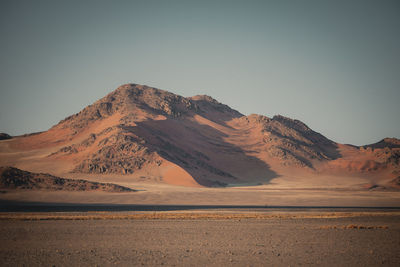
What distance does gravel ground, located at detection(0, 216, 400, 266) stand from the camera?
13.3m

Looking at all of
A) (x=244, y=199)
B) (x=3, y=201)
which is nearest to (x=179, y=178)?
(x=244, y=199)

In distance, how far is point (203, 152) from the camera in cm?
10738

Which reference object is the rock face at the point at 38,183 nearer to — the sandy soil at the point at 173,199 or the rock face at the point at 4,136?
the sandy soil at the point at 173,199

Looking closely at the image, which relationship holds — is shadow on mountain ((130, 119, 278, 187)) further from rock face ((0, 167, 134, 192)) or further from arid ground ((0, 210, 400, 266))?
arid ground ((0, 210, 400, 266))

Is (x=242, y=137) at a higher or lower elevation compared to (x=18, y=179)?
higher

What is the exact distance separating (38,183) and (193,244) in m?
43.9

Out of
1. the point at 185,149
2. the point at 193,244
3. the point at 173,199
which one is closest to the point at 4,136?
the point at 185,149

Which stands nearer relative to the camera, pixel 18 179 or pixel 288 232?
pixel 288 232

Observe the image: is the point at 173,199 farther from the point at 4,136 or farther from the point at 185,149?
the point at 4,136

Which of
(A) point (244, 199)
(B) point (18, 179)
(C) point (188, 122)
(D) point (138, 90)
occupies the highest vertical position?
(D) point (138, 90)

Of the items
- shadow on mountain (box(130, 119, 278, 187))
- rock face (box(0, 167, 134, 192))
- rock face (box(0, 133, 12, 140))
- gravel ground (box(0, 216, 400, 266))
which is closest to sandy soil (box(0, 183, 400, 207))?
rock face (box(0, 167, 134, 192))

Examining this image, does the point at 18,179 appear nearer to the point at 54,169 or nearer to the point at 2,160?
the point at 54,169

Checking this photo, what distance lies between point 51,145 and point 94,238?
98251 millimetres

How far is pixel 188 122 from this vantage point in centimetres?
12425
